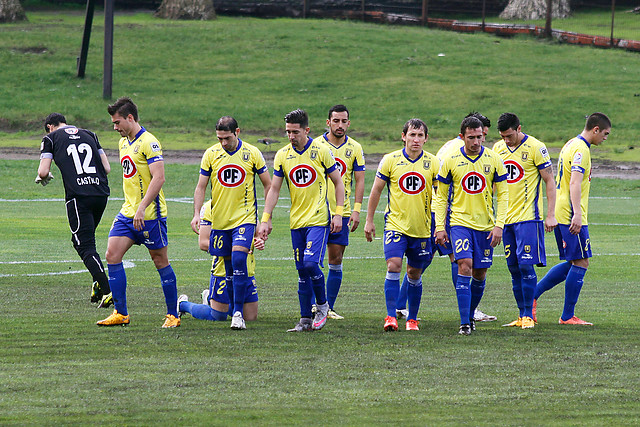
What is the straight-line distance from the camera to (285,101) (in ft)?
135

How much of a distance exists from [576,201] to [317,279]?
2.81 m

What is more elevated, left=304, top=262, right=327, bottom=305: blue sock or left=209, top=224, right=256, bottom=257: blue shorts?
left=209, top=224, right=256, bottom=257: blue shorts

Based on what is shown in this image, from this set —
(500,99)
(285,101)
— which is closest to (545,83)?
(500,99)

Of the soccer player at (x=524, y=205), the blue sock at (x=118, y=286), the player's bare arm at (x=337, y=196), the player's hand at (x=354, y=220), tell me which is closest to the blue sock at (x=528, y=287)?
the soccer player at (x=524, y=205)

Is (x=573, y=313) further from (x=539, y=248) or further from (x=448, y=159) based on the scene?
(x=448, y=159)

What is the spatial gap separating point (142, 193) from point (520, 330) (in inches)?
159

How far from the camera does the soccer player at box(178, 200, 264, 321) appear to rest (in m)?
10.0

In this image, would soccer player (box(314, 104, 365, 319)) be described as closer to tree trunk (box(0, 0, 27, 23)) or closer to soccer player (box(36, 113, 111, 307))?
soccer player (box(36, 113, 111, 307))

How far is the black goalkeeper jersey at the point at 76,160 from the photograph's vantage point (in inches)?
416

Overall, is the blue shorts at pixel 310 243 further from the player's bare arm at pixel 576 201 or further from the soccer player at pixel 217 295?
the player's bare arm at pixel 576 201

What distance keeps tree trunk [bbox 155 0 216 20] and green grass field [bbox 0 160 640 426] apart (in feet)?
137

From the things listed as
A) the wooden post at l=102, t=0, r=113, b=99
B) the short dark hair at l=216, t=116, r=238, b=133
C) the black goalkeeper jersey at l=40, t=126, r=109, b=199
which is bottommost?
the black goalkeeper jersey at l=40, t=126, r=109, b=199

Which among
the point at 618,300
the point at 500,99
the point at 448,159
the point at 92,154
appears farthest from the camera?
the point at 500,99

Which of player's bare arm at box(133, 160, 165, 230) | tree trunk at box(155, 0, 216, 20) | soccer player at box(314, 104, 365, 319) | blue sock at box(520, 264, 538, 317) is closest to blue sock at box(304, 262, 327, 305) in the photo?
soccer player at box(314, 104, 365, 319)
